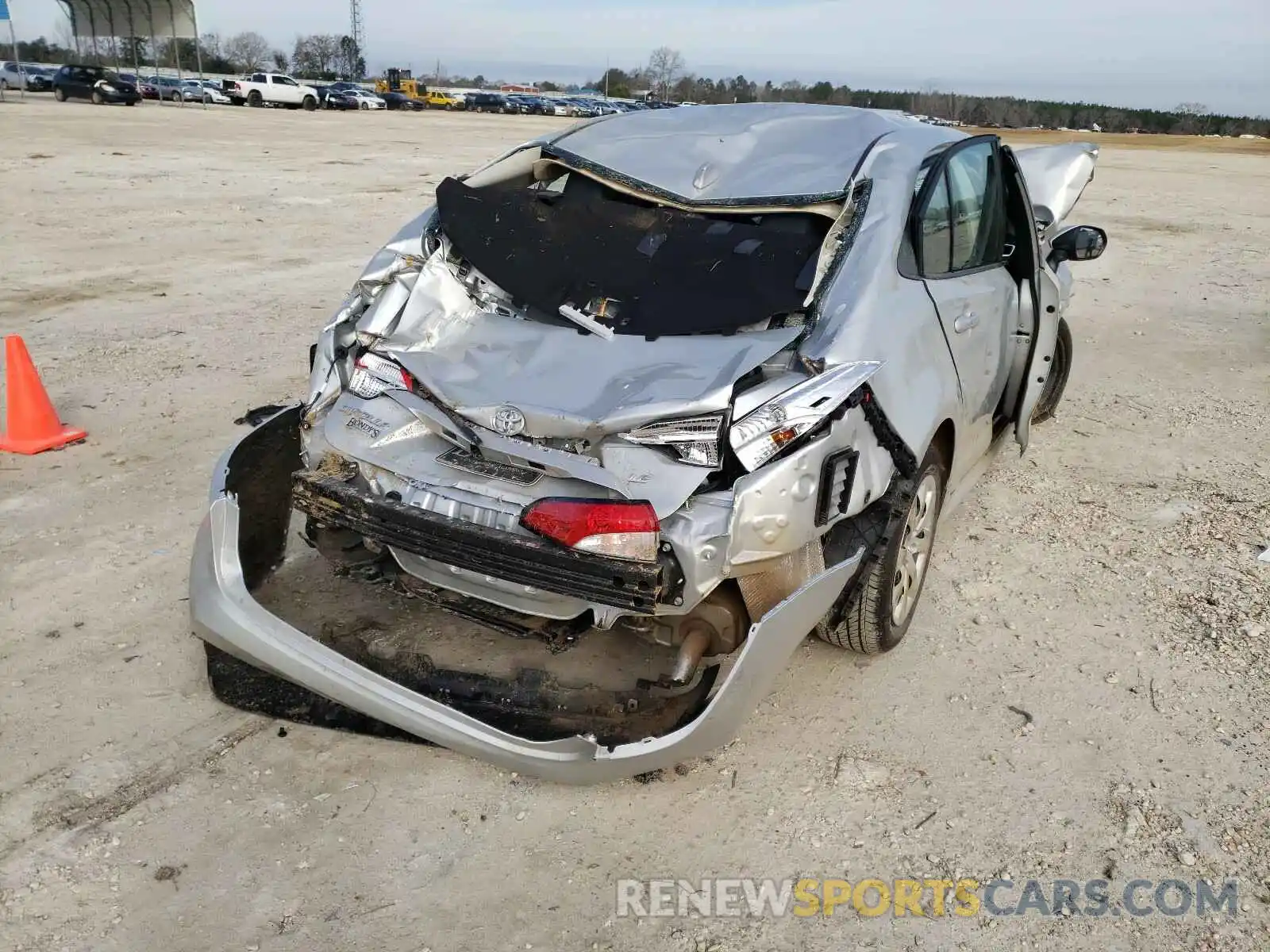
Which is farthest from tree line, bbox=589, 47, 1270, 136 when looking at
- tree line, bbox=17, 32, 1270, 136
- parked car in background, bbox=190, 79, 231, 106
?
parked car in background, bbox=190, 79, 231, 106

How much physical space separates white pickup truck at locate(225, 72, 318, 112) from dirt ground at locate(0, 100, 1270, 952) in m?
40.7

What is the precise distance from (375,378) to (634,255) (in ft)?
3.27

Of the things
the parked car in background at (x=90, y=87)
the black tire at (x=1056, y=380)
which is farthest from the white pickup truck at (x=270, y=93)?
the black tire at (x=1056, y=380)

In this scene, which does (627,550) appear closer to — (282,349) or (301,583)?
(301,583)

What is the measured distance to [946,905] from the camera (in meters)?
2.52

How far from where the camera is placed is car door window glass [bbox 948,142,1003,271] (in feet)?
12.7

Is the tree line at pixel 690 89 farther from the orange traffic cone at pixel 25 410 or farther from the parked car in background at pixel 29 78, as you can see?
the orange traffic cone at pixel 25 410

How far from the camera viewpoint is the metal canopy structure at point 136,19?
38625 mm

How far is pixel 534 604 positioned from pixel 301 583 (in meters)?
1.34

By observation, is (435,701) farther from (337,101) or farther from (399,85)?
(399,85)

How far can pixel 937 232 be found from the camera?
12.0 feet

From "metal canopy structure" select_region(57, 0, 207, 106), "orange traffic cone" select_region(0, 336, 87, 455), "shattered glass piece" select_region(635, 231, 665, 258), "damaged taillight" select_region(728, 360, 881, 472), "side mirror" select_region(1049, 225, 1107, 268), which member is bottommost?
"orange traffic cone" select_region(0, 336, 87, 455)

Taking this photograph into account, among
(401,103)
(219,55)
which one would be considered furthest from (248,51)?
(401,103)

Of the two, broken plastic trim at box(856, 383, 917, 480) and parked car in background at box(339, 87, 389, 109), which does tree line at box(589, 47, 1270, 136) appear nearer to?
parked car in background at box(339, 87, 389, 109)
